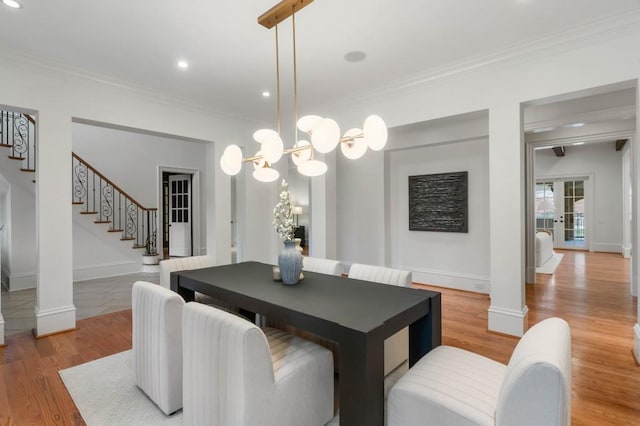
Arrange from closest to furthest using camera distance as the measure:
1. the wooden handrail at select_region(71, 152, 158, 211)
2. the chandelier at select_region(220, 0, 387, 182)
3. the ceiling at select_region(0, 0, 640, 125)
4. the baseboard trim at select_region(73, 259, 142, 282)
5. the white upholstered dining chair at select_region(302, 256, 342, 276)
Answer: the chandelier at select_region(220, 0, 387, 182) < the ceiling at select_region(0, 0, 640, 125) < the white upholstered dining chair at select_region(302, 256, 342, 276) < the baseboard trim at select_region(73, 259, 142, 282) < the wooden handrail at select_region(71, 152, 158, 211)

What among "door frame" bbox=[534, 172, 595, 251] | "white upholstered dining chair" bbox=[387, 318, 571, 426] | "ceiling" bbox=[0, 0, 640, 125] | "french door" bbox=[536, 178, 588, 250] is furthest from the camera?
"french door" bbox=[536, 178, 588, 250]

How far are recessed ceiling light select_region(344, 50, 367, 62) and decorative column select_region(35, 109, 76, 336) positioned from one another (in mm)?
2969

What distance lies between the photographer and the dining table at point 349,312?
1440 mm

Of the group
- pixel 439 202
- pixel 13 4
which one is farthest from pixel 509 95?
pixel 13 4

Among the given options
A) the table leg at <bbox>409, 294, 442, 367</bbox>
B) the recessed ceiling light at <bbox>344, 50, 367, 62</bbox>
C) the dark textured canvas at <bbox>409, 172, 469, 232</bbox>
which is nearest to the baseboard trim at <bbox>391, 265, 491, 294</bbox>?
the dark textured canvas at <bbox>409, 172, 469, 232</bbox>

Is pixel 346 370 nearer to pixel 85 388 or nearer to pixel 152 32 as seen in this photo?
pixel 85 388

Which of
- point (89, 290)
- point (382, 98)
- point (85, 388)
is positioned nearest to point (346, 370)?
point (85, 388)

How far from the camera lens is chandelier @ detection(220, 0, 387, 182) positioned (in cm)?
185

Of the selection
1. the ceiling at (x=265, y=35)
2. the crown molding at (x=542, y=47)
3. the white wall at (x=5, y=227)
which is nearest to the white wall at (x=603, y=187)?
the crown molding at (x=542, y=47)

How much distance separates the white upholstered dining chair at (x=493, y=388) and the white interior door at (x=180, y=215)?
7513 mm

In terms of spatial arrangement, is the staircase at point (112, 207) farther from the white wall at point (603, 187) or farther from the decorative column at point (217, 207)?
the white wall at point (603, 187)

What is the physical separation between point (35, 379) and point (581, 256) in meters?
10.4

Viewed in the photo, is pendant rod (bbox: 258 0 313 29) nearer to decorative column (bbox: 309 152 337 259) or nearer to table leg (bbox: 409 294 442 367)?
table leg (bbox: 409 294 442 367)

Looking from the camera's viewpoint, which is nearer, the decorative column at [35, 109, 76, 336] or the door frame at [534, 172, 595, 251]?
the decorative column at [35, 109, 76, 336]
